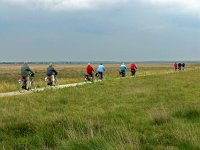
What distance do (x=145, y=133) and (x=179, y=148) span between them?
2.05 metres

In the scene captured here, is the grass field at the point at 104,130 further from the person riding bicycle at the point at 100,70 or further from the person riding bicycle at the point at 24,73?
the person riding bicycle at the point at 100,70

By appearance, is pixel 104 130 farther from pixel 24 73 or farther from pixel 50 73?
pixel 50 73

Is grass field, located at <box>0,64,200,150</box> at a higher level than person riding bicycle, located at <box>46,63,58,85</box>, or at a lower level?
lower

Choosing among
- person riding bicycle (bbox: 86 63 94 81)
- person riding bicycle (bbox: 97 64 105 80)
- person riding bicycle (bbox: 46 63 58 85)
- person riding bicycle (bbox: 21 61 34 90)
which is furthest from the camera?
person riding bicycle (bbox: 97 64 105 80)

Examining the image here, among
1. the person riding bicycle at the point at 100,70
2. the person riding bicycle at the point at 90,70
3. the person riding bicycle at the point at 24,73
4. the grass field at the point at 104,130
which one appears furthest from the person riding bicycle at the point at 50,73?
the grass field at the point at 104,130

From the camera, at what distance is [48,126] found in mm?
10594

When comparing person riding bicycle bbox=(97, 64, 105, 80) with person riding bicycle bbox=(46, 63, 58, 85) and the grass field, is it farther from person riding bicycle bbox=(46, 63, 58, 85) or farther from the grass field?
the grass field

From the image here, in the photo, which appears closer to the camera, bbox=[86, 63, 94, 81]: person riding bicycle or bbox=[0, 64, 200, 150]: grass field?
bbox=[0, 64, 200, 150]: grass field

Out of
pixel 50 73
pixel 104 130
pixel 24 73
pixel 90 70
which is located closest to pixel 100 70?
pixel 90 70

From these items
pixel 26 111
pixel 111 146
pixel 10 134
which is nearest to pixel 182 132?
pixel 111 146

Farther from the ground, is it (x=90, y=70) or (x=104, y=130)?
(x=90, y=70)

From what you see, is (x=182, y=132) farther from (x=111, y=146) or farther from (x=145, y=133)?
(x=111, y=146)

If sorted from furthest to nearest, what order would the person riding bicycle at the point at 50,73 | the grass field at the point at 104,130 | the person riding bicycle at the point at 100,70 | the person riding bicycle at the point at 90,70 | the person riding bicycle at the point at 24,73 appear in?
the person riding bicycle at the point at 100,70 → the person riding bicycle at the point at 90,70 → the person riding bicycle at the point at 50,73 → the person riding bicycle at the point at 24,73 → the grass field at the point at 104,130

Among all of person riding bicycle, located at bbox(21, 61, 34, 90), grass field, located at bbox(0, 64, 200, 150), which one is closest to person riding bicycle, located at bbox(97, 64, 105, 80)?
person riding bicycle, located at bbox(21, 61, 34, 90)
